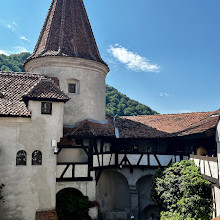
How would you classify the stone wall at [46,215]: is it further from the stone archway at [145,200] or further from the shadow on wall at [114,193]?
the stone archway at [145,200]

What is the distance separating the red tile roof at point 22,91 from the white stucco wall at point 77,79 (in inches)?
49.0

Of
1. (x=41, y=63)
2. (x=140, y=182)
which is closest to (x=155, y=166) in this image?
(x=140, y=182)

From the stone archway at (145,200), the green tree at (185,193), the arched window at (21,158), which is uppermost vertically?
the arched window at (21,158)

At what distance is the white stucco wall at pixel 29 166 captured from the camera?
45.2ft

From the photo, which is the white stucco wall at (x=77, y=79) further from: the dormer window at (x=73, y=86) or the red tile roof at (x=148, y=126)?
the red tile roof at (x=148, y=126)

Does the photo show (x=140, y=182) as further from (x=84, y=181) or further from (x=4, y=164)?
(x=4, y=164)

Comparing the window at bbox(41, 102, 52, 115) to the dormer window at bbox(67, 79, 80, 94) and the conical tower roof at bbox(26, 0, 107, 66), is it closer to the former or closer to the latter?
the dormer window at bbox(67, 79, 80, 94)

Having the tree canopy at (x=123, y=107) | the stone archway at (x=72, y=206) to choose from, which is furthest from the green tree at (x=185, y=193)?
the tree canopy at (x=123, y=107)

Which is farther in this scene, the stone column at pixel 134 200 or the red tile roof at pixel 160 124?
the stone column at pixel 134 200

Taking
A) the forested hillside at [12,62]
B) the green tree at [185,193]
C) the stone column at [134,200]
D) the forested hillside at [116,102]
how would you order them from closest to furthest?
the green tree at [185,193], the stone column at [134,200], the forested hillside at [12,62], the forested hillside at [116,102]

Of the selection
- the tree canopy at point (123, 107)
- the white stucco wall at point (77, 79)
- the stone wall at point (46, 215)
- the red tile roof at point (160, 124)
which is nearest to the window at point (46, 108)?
the white stucco wall at point (77, 79)

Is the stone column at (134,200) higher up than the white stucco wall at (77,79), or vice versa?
the white stucco wall at (77,79)

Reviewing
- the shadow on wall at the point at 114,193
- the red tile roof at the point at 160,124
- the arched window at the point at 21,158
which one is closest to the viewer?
the arched window at the point at 21,158

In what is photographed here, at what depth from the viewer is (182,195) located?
12969mm
